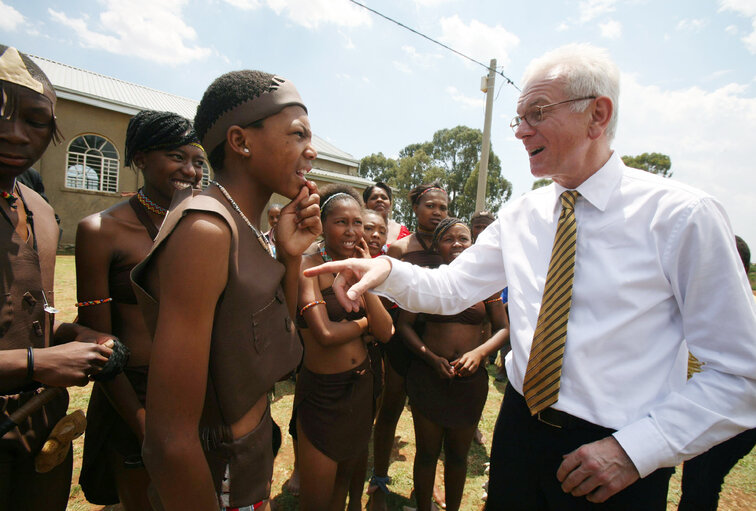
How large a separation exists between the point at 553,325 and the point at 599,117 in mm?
952

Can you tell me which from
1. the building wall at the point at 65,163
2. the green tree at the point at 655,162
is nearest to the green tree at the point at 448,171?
the green tree at the point at 655,162

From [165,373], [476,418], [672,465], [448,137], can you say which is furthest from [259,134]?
[448,137]

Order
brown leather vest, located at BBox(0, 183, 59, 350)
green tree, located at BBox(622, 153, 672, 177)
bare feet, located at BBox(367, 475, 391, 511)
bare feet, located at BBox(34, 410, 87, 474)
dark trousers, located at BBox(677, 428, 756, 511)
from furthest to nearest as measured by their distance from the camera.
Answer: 1. green tree, located at BBox(622, 153, 672, 177)
2. bare feet, located at BBox(367, 475, 391, 511)
3. dark trousers, located at BBox(677, 428, 756, 511)
4. bare feet, located at BBox(34, 410, 87, 474)
5. brown leather vest, located at BBox(0, 183, 59, 350)

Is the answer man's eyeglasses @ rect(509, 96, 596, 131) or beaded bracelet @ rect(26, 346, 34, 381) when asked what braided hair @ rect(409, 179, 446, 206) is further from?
beaded bracelet @ rect(26, 346, 34, 381)

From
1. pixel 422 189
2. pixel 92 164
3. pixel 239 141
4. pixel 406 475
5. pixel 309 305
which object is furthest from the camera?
pixel 92 164

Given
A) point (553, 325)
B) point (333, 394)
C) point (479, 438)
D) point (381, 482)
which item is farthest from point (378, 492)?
point (553, 325)

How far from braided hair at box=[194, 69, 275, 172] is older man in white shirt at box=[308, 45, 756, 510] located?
71 cm

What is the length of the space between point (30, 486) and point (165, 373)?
47.7 inches

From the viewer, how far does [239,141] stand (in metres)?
1.37

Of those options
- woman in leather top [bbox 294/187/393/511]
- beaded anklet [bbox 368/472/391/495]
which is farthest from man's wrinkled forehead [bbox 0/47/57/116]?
beaded anklet [bbox 368/472/391/495]

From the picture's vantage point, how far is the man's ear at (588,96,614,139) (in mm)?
1712

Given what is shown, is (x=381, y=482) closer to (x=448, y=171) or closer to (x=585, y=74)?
(x=585, y=74)

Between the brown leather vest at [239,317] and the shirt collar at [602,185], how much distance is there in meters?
1.35

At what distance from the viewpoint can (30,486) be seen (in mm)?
1619
